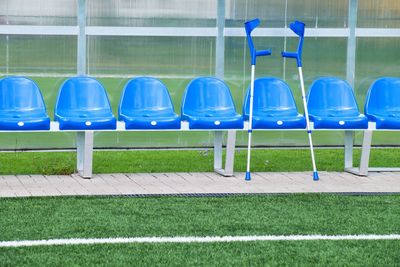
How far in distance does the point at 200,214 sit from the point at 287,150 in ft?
14.1

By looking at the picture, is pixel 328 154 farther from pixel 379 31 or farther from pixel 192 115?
pixel 192 115

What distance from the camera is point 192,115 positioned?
31.7 feet

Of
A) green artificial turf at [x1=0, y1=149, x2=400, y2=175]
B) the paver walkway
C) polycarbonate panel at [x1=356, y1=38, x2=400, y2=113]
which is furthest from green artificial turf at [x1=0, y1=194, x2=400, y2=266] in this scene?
polycarbonate panel at [x1=356, y1=38, x2=400, y2=113]

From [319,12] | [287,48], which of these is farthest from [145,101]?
[319,12]

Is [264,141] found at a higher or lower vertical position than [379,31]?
lower

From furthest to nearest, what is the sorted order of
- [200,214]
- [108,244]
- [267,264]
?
[200,214], [108,244], [267,264]

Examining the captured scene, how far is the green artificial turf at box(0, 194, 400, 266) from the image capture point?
6.25m

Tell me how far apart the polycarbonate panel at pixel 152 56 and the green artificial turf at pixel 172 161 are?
36.1 inches

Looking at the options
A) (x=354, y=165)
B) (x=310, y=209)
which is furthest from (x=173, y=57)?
(x=310, y=209)

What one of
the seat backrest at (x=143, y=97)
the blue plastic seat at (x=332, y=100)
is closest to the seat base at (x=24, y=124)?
the seat backrest at (x=143, y=97)

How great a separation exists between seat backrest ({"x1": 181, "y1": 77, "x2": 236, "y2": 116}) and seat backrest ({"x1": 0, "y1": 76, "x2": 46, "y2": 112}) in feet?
4.64

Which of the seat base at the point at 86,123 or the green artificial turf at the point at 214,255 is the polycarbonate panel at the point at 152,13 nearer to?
the seat base at the point at 86,123

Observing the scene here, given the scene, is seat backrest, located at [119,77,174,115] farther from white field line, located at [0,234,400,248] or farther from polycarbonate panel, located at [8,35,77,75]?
white field line, located at [0,234,400,248]

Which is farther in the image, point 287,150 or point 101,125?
point 287,150
